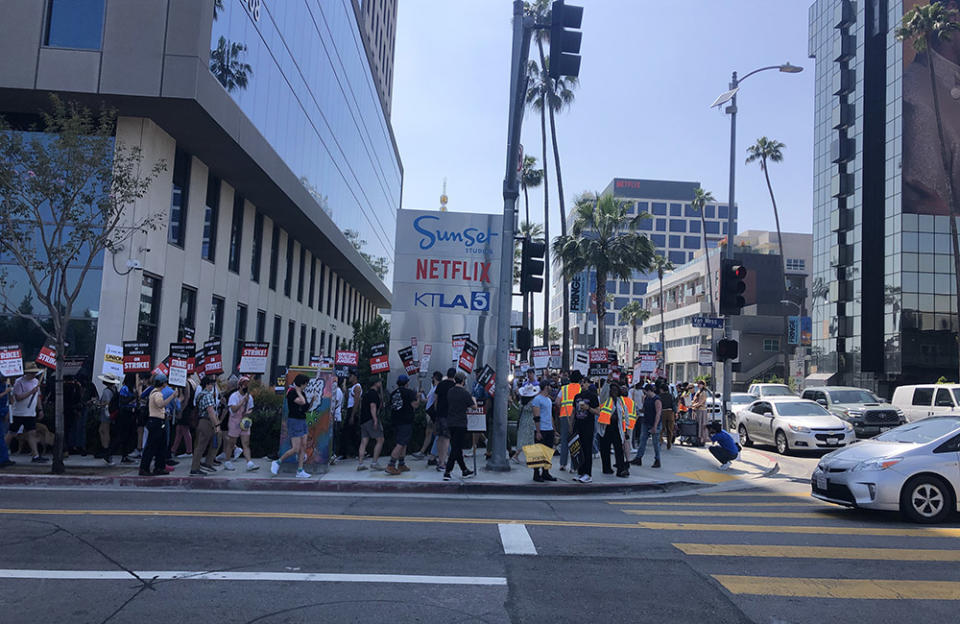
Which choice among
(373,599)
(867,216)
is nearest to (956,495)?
(373,599)

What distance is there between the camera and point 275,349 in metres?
30.6

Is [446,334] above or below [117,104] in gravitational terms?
below

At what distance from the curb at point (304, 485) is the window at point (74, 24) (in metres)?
10.3

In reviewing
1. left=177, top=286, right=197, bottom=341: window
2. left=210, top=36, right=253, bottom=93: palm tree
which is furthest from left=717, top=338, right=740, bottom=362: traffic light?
left=177, top=286, right=197, bottom=341: window

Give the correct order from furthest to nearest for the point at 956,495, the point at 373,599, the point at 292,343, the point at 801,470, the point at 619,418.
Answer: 1. the point at 292,343
2. the point at 801,470
3. the point at 619,418
4. the point at 956,495
5. the point at 373,599

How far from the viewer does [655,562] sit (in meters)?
7.09

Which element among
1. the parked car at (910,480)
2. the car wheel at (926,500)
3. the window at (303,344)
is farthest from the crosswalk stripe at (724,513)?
the window at (303,344)

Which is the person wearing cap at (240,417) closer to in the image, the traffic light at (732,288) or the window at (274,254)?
the traffic light at (732,288)

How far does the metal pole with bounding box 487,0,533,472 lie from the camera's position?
13922mm

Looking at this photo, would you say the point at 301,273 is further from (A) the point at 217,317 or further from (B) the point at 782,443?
(B) the point at 782,443

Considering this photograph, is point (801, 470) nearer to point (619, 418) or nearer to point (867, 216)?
point (619, 418)

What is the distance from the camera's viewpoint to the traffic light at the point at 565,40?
35.2ft

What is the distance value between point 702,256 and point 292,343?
55417mm

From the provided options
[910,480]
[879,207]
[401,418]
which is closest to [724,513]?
[910,480]
